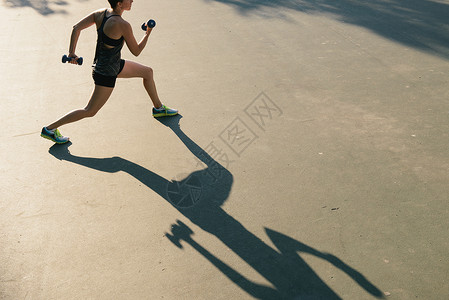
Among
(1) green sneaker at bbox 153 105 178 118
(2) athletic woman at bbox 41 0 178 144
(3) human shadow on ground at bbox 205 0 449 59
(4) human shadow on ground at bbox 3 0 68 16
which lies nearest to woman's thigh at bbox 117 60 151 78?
(2) athletic woman at bbox 41 0 178 144

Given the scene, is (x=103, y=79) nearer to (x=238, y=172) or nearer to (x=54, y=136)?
(x=54, y=136)

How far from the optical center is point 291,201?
13.4 feet

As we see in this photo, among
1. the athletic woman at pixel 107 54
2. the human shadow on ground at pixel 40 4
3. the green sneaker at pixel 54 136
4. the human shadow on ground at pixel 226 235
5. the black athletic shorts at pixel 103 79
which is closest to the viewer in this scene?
the human shadow on ground at pixel 226 235

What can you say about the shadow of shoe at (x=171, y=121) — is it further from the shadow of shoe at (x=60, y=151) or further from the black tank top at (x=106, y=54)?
the shadow of shoe at (x=60, y=151)

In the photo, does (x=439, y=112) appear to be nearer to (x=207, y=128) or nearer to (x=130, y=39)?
(x=207, y=128)

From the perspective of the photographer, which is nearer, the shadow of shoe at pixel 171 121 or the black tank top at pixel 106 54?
the black tank top at pixel 106 54

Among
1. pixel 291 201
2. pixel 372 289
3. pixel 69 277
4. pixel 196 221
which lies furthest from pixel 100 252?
pixel 372 289

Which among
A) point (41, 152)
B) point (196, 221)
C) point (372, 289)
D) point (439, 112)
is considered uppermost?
point (439, 112)

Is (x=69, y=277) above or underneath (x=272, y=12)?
underneath

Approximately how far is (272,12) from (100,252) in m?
6.55

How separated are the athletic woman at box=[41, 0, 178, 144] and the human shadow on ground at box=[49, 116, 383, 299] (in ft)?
1.48

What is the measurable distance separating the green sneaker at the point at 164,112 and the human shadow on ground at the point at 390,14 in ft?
13.4

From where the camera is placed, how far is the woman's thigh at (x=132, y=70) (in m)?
5.05

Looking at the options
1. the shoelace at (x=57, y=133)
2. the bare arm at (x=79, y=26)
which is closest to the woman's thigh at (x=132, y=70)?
the bare arm at (x=79, y=26)
